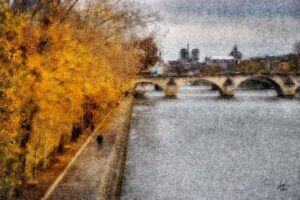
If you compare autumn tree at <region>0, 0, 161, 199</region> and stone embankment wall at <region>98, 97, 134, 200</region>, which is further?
stone embankment wall at <region>98, 97, 134, 200</region>

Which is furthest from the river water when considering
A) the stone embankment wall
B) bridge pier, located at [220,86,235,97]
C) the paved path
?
bridge pier, located at [220,86,235,97]

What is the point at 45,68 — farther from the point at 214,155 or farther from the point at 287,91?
the point at 287,91

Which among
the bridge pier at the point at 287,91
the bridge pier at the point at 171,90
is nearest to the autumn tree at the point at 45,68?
the bridge pier at the point at 171,90

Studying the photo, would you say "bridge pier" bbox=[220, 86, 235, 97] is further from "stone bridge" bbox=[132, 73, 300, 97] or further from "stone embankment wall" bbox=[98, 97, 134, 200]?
"stone embankment wall" bbox=[98, 97, 134, 200]

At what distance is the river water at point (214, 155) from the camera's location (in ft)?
76.5

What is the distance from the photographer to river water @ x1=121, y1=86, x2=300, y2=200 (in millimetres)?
23312

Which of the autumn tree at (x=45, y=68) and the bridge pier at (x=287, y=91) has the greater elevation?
the autumn tree at (x=45, y=68)

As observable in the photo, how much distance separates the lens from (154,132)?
4159 cm

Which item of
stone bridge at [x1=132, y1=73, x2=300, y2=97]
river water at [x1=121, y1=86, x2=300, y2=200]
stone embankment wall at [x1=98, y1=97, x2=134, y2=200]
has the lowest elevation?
river water at [x1=121, y1=86, x2=300, y2=200]

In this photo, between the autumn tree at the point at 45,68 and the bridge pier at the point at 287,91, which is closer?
the autumn tree at the point at 45,68

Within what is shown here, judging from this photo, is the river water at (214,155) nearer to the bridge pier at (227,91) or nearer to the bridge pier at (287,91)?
the bridge pier at (227,91)

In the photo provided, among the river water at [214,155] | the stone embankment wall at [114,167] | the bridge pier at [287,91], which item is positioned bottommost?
the river water at [214,155]

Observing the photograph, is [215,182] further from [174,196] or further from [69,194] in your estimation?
[69,194]

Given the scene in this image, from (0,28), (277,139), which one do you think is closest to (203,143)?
(277,139)
